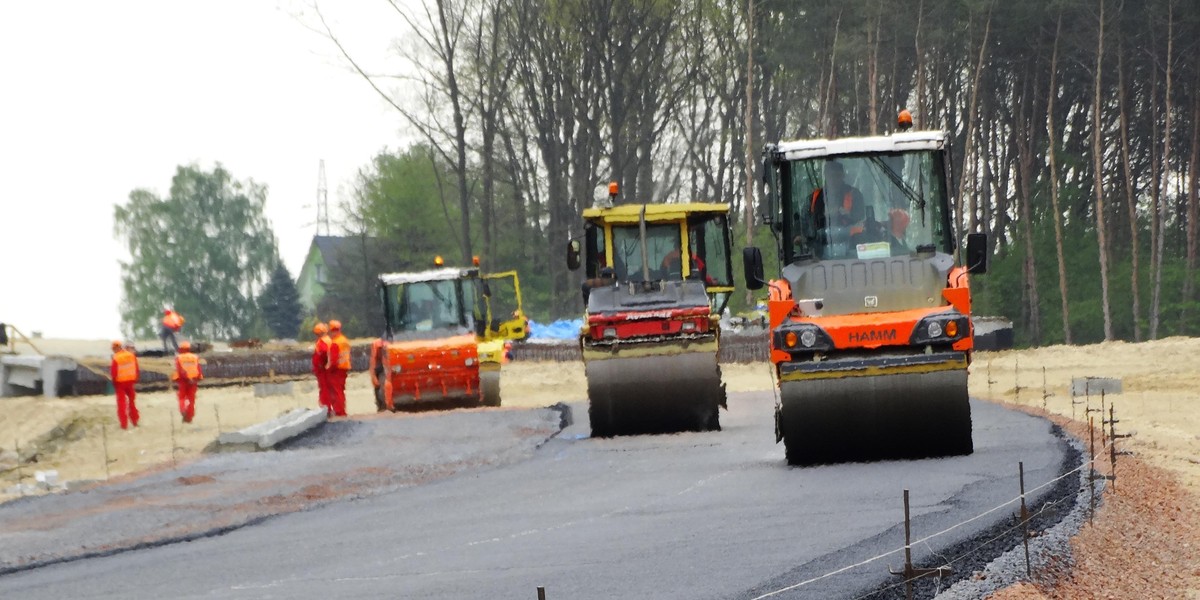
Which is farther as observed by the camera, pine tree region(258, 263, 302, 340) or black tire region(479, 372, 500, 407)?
pine tree region(258, 263, 302, 340)

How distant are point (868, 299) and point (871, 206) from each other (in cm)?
93

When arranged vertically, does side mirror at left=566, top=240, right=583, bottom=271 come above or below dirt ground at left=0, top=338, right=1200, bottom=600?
above

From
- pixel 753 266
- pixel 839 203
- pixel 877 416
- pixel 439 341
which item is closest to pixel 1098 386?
pixel 439 341

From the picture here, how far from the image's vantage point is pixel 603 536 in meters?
11.7

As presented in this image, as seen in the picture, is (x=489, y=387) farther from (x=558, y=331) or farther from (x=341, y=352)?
(x=558, y=331)

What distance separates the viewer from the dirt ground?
1099 cm

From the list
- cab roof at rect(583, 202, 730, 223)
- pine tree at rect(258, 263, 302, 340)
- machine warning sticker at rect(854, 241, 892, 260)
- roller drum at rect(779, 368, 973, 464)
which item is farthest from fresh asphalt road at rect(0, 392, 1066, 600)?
pine tree at rect(258, 263, 302, 340)

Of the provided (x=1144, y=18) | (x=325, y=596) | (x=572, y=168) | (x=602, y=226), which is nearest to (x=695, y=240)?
(x=602, y=226)

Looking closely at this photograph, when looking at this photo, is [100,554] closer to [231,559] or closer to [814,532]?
[231,559]

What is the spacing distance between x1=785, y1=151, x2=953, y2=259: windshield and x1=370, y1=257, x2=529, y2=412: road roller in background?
12576mm

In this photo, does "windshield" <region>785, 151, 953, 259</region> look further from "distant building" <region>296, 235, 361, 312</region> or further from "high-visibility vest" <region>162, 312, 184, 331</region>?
"distant building" <region>296, 235, 361, 312</region>

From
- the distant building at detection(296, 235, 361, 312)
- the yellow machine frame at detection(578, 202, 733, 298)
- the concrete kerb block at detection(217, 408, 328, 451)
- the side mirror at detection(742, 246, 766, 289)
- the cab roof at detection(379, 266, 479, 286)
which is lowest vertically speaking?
the concrete kerb block at detection(217, 408, 328, 451)

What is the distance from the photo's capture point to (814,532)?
11070mm

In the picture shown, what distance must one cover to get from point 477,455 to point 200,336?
90459mm
